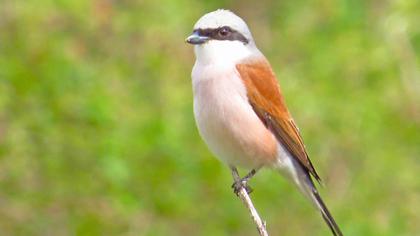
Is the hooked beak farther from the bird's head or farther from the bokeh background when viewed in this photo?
the bokeh background

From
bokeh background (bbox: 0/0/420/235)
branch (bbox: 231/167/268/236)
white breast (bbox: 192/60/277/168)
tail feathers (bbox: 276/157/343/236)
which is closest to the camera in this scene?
branch (bbox: 231/167/268/236)

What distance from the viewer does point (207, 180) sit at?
838 centimetres

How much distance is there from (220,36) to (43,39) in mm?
2166

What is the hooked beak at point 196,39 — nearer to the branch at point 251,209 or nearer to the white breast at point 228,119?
the white breast at point 228,119

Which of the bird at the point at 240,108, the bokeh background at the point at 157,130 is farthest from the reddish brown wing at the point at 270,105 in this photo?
the bokeh background at the point at 157,130

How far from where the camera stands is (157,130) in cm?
823

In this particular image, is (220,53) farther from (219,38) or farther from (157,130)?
(157,130)

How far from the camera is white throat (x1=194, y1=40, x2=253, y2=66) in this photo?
6301mm

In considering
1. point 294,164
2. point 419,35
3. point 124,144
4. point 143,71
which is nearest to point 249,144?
point 294,164

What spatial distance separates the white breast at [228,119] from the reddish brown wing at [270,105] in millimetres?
46

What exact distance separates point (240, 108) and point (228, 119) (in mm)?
135

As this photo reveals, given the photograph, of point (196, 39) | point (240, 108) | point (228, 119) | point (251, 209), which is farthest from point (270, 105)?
point (251, 209)

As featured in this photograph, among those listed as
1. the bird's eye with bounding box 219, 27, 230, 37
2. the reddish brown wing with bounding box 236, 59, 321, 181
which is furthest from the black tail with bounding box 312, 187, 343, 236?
the bird's eye with bounding box 219, 27, 230, 37

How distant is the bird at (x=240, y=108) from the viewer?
20.3ft
